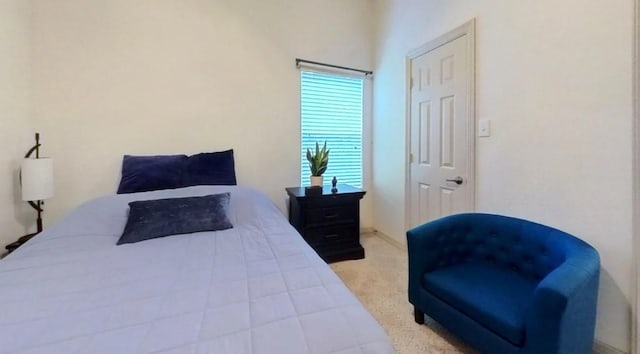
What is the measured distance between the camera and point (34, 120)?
2.21 m

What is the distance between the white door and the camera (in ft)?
7.32

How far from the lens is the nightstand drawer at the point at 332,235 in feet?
8.81

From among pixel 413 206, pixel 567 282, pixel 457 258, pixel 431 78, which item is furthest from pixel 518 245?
pixel 431 78

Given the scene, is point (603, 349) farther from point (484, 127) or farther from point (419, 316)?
point (484, 127)

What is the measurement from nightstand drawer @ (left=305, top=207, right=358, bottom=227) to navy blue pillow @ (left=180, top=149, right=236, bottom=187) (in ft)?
2.70

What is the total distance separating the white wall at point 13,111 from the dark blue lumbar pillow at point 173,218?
3.36 feet

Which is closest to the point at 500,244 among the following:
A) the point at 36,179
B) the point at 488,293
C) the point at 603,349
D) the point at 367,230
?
the point at 488,293

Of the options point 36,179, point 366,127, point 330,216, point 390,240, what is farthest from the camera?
point 366,127

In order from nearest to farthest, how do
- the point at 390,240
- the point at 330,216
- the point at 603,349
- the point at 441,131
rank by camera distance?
the point at 603,349 → the point at 441,131 → the point at 330,216 → the point at 390,240

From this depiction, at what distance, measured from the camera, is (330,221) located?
108 inches

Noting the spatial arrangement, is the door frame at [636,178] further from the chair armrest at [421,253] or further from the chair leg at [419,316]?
the chair leg at [419,316]

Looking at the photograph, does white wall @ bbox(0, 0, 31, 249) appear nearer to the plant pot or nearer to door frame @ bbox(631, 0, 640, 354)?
the plant pot

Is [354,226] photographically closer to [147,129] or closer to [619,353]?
[619,353]

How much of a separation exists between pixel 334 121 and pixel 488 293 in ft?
8.04
